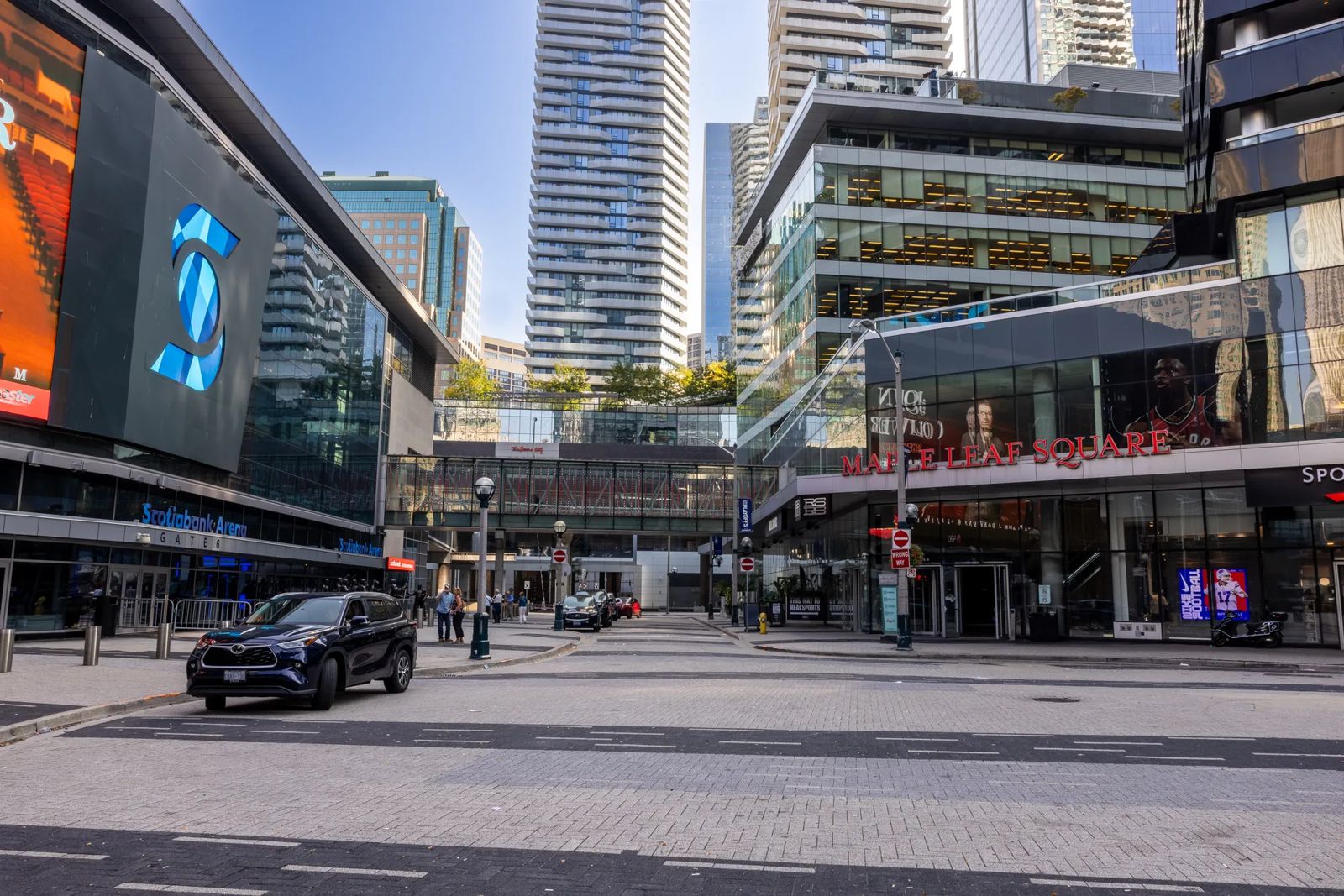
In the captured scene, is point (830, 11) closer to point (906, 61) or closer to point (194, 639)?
point (906, 61)

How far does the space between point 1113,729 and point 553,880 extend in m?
9.67

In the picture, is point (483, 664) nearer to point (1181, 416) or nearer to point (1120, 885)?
point (1120, 885)

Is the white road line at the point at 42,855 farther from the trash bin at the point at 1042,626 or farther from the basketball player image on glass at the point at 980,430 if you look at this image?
the trash bin at the point at 1042,626

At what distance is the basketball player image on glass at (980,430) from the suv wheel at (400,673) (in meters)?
24.0

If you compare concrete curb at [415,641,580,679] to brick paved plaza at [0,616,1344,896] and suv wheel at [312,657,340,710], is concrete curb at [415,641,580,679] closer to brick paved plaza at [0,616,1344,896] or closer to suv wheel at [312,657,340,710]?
brick paved plaza at [0,616,1344,896]

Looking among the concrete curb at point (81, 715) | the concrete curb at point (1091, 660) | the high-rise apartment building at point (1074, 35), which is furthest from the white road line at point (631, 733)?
the high-rise apartment building at point (1074, 35)

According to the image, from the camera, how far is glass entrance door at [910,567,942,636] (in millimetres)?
37219

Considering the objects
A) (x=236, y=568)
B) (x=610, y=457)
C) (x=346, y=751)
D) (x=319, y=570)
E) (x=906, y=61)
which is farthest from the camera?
(x=906, y=61)

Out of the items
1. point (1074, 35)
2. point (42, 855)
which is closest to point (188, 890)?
point (42, 855)

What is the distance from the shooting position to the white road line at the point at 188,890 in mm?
5719

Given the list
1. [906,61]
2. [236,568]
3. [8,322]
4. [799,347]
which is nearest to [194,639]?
[8,322]

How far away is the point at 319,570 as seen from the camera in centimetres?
5631

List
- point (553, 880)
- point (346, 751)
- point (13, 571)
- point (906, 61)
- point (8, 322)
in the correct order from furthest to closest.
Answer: point (906, 61) → point (13, 571) → point (8, 322) → point (346, 751) → point (553, 880)

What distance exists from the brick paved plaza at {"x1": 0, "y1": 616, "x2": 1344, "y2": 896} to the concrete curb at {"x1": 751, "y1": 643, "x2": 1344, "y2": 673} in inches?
348
